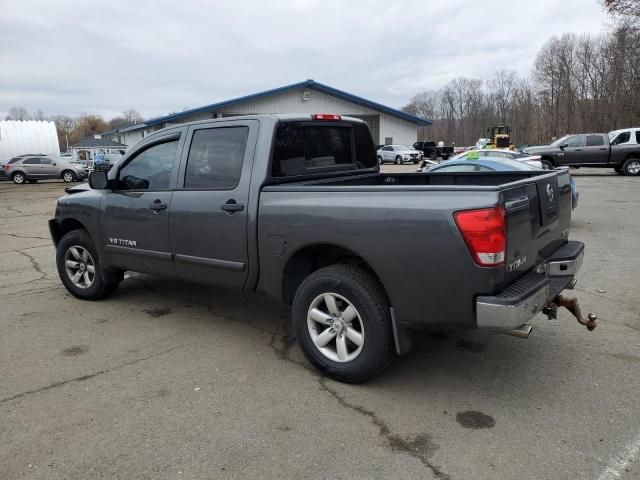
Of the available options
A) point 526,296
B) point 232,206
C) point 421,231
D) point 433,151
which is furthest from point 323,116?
point 433,151

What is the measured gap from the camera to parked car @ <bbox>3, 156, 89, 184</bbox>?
→ 29.0 meters

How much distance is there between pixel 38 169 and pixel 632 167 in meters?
31.1

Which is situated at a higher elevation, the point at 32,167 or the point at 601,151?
the point at 32,167

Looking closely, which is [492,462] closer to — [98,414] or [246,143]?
[98,414]

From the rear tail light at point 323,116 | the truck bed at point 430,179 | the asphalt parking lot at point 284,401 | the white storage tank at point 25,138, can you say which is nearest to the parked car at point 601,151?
the truck bed at point 430,179

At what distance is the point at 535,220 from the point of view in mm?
3273

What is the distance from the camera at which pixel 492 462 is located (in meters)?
2.64

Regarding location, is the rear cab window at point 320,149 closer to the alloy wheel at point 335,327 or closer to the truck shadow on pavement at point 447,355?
the alloy wheel at point 335,327

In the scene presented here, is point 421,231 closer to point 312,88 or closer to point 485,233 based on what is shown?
point 485,233

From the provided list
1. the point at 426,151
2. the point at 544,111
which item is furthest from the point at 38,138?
the point at 544,111

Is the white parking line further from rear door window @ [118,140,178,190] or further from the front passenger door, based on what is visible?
rear door window @ [118,140,178,190]

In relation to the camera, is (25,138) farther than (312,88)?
Yes

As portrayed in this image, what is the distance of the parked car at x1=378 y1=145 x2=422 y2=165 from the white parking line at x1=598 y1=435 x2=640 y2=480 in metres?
37.3

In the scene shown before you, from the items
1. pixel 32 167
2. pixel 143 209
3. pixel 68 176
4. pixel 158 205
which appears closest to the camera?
pixel 158 205
